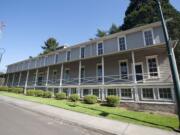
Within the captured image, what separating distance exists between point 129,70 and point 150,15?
19.4m

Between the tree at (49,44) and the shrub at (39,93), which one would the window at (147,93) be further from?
the tree at (49,44)

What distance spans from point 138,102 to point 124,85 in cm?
235

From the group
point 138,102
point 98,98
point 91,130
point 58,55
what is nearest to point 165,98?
point 138,102

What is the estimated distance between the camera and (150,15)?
31.4 metres

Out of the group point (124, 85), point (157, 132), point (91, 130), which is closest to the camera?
point (157, 132)

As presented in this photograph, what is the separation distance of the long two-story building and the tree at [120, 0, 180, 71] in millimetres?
9404

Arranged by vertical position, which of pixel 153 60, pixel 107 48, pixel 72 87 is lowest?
pixel 72 87

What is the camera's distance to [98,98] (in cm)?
1841

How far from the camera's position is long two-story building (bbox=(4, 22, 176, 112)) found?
14661 mm

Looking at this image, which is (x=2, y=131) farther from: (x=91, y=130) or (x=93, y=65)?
(x=93, y=65)

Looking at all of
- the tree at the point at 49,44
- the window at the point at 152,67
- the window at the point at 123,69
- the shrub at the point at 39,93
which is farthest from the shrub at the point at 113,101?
the tree at the point at 49,44

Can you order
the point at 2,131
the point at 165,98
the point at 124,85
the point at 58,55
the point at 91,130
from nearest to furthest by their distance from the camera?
the point at 2,131
the point at 91,130
the point at 165,98
the point at 124,85
the point at 58,55

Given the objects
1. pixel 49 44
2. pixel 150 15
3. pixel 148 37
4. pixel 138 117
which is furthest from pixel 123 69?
pixel 49 44

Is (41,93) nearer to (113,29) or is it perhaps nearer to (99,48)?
(99,48)
